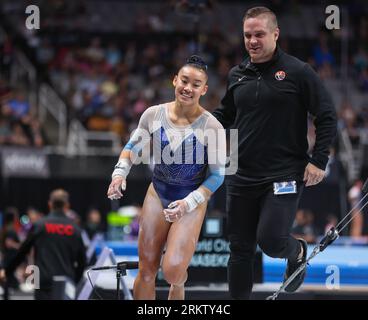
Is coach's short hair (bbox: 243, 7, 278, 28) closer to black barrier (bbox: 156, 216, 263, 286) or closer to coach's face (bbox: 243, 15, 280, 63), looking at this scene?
coach's face (bbox: 243, 15, 280, 63)

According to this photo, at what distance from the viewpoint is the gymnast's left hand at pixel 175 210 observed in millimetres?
5453

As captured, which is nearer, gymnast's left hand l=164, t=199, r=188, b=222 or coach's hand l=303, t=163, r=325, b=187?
gymnast's left hand l=164, t=199, r=188, b=222

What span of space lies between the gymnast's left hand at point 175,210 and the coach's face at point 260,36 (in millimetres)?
1208

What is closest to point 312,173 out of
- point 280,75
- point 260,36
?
point 280,75

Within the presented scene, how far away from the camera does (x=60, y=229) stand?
9125mm

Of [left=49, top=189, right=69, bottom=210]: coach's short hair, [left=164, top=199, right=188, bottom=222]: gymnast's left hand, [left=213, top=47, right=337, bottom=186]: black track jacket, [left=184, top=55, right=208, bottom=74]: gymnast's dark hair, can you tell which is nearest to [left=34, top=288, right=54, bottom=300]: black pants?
[left=49, top=189, right=69, bottom=210]: coach's short hair

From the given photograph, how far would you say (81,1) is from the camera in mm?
20750

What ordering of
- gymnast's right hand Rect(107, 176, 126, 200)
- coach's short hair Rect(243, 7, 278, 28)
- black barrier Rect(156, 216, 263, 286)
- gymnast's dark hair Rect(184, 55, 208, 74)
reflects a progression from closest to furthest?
gymnast's right hand Rect(107, 176, 126, 200) → gymnast's dark hair Rect(184, 55, 208, 74) → coach's short hair Rect(243, 7, 278, 28) → black barrier Rect(156, 216, 263, 286)

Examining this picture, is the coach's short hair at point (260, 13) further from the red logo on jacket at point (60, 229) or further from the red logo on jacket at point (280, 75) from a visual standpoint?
the red logo on jacket at point (60, 229)

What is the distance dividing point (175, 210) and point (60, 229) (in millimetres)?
3898

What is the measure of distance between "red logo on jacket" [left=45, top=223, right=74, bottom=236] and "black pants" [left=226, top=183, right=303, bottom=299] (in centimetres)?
338

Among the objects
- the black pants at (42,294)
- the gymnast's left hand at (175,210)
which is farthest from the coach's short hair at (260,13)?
the black pants at (42,294)

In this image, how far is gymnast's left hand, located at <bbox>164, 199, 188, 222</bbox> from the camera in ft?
17.9
